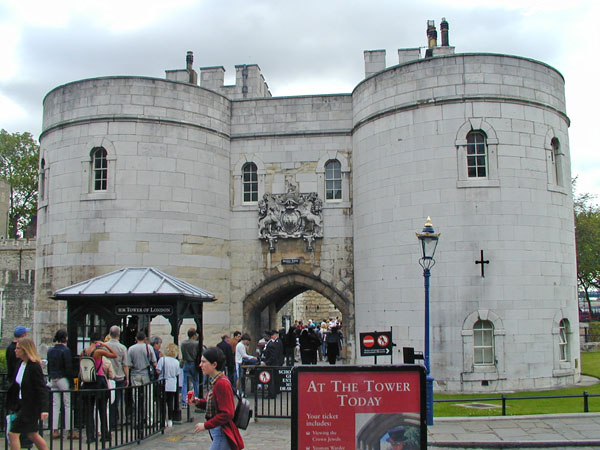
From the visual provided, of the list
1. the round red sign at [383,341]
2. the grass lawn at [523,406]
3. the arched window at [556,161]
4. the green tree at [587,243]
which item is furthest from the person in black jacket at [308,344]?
the green tree at [587,243]

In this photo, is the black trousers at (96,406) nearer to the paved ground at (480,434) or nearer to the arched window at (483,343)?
the paved ground at (480,434)

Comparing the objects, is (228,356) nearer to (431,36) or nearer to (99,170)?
(99,170)

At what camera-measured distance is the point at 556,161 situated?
19359mm

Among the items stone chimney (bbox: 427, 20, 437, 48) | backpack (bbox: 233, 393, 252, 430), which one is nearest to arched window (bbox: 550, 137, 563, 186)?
stone chimney (bbox: 427, 20, 437, 48)

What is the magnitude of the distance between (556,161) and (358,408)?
15.1 metres

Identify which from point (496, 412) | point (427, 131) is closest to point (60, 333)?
point (496, 412)

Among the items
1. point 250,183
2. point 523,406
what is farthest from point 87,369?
point 250,183

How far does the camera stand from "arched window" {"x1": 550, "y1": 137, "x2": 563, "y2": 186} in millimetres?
19234

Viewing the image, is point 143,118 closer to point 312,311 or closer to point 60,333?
point 60,333

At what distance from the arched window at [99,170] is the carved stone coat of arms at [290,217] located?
5408 millimetres

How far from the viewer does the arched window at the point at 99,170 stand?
20.6m

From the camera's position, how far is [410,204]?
18.7 meters

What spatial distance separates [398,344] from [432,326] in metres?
1.32

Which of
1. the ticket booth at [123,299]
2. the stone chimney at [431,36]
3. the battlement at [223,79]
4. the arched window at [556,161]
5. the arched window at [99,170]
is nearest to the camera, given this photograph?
the ticket booth at [123,299]
